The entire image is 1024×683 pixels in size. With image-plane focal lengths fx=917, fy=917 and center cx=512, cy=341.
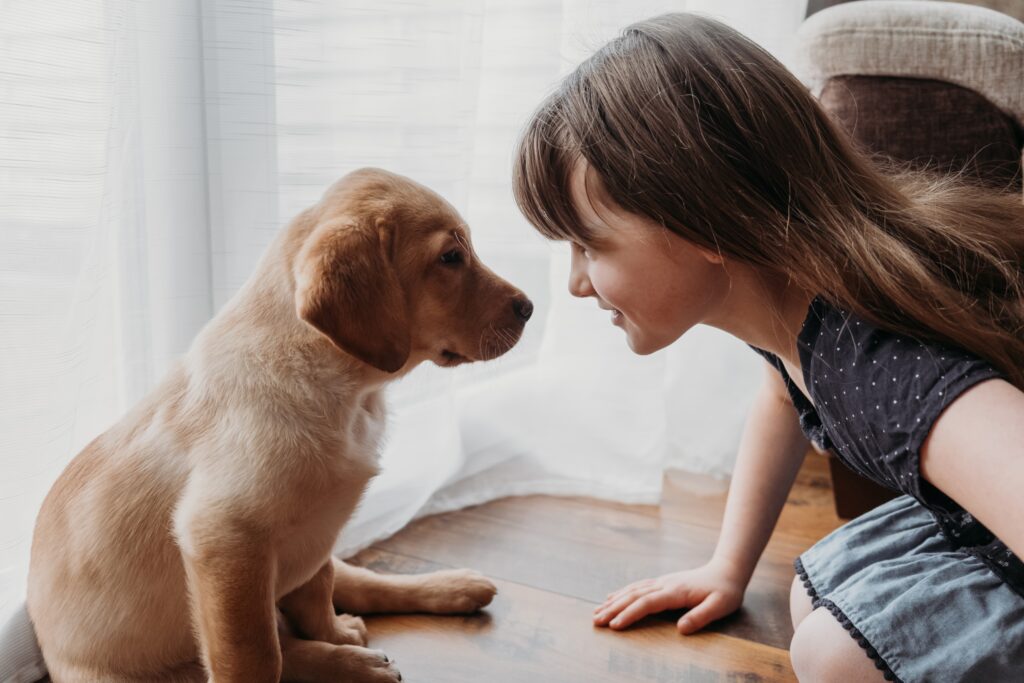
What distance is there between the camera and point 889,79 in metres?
1.53

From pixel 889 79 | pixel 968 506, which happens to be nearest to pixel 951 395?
pixel 968 506

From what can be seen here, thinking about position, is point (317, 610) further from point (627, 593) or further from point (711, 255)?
point (711, 255)

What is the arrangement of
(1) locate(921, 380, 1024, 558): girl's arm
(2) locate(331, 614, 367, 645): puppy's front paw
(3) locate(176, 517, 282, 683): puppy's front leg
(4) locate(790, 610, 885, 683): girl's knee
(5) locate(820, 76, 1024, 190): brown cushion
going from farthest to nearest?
1. (5) locate(820, 76, 1024, 190): brown cushion
2. (2) locate(331, 614, 367, 645): puppy's front paw
3. (4) locate(790, 610, 885, 683): girl's knee
4. (3) locate(176, 517, 282, 683): puppy's front leg
5. (1) locate(921, 380, 1024, 558): girl's arm

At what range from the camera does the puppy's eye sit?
1.04 meters

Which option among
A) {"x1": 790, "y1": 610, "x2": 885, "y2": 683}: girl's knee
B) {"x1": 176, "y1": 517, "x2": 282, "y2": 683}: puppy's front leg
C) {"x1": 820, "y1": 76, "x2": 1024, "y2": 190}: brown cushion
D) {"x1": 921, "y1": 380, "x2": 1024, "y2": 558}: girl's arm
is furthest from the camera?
{"x1": 820, "y1": 76, "x2": 1024, "y2": 190}: brown cushion

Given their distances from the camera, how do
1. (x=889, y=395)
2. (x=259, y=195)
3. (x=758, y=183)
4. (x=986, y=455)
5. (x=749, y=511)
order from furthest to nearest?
(x=749, y=511), (x=259, y=195), (x=758, y=183), (x=889, y=395), (x=986, y=455)

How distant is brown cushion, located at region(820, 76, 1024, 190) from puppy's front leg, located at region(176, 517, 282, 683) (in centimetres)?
116

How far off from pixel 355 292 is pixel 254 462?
0.20 metres

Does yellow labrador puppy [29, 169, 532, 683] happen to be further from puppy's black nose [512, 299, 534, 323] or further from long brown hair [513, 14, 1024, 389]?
long brown hair [513, 14, 1024, 389]

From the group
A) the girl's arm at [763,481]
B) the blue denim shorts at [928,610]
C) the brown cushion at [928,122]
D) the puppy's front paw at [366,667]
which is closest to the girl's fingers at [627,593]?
the girl's arm at [763,481]

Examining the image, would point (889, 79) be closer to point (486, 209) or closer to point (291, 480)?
point (486, 209)

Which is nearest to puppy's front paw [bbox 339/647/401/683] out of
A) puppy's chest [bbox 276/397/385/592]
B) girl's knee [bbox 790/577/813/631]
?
puppy's chest [bbox 276/397/385/592]

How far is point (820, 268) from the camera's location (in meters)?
0.99

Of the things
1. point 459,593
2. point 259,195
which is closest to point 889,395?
point 459,593
